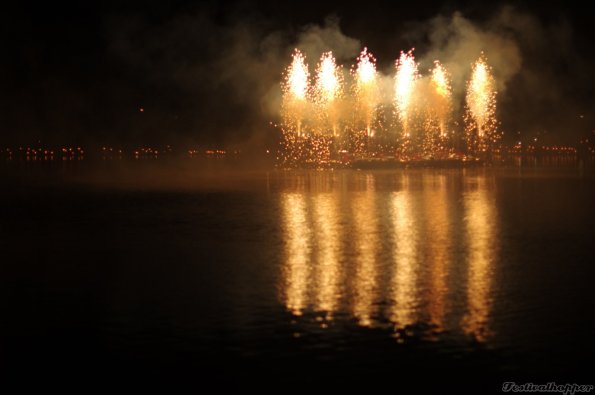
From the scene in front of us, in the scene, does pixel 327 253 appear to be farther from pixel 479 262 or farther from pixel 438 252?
pixel 479 262

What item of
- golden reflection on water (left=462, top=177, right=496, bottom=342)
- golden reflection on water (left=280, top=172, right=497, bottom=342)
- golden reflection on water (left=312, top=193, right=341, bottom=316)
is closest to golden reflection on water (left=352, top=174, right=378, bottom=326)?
golden reflection on water (left=280, top=172, right=497, bottom=342)

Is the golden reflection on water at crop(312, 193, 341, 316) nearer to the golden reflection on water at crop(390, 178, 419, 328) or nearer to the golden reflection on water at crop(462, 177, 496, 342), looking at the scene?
the golden reflection on water at crop(390, 178, 419, 328)

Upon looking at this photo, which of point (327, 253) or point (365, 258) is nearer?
point (365, 258)

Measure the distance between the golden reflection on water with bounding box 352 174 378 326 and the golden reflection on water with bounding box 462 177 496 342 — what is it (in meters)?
1.78

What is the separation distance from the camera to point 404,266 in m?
19.6

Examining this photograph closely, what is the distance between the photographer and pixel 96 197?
138 feet

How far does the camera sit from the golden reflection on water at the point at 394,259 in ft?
49.1

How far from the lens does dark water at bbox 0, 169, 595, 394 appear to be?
1166 centimetres

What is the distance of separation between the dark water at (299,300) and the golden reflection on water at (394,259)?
7cm

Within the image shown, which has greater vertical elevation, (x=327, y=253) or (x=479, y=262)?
(x=327, y=253)

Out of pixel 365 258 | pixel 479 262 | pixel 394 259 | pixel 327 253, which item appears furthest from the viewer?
pixel 327 253

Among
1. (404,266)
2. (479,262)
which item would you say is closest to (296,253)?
(404,266)

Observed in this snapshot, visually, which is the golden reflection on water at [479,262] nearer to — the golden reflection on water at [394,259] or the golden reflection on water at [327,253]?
the golden reflection on water at [394,259]

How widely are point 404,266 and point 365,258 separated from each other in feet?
4.98
